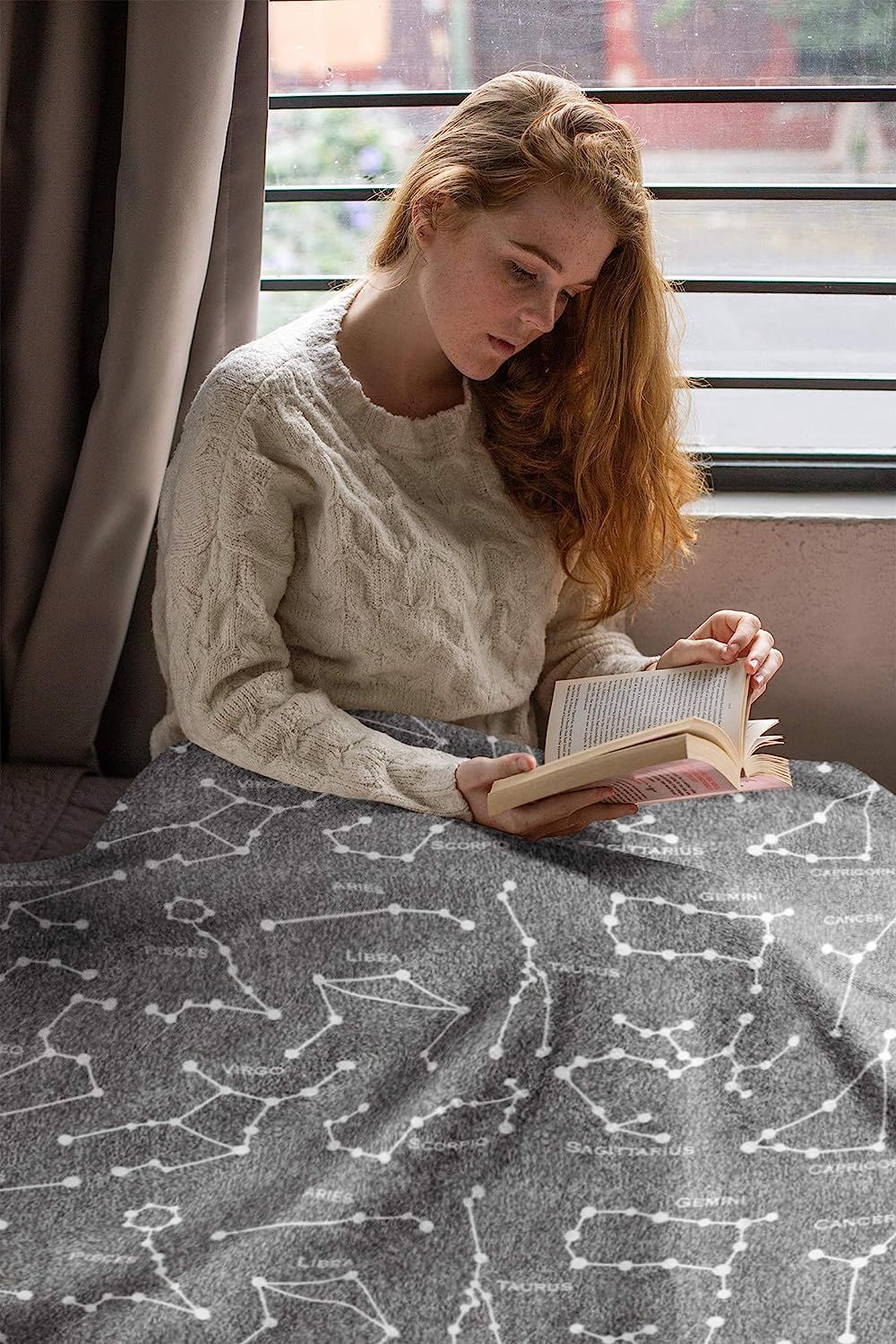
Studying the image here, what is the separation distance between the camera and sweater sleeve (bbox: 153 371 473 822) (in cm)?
126

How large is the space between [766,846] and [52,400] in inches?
40.5

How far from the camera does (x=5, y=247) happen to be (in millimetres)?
1525

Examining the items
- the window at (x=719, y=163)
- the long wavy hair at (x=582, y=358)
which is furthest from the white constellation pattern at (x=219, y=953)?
the window at (x=719, y=163)

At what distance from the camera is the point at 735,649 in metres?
1.32

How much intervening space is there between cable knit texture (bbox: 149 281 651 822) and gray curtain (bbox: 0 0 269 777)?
236 mm

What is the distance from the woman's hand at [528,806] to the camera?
123 centimetres

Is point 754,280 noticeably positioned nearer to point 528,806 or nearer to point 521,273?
point 521,273

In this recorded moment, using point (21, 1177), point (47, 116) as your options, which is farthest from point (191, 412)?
point (21, 1177)

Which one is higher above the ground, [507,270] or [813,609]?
[507,270]

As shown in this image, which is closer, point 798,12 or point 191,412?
point 191,412

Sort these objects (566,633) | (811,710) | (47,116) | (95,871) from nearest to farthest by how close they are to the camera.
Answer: (95,871)
(47,116)
(566,633)
(811,710)

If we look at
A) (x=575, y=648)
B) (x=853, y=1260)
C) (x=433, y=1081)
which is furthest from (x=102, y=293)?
(x=853, y=1260)

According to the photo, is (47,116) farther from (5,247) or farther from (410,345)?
(410,345)

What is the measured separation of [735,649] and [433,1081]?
56 centimetres
